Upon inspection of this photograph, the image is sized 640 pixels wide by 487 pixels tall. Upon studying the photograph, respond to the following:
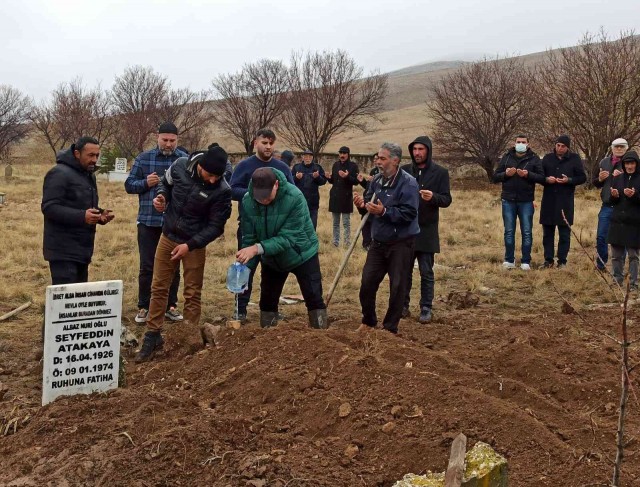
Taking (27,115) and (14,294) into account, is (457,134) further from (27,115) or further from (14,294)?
(27,115)

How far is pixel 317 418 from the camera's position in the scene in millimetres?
4047

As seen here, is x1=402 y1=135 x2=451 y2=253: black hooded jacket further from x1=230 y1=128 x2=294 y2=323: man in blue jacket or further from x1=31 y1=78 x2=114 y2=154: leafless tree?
x1=31 y1=78 x2=114 y2=154: leafless tree

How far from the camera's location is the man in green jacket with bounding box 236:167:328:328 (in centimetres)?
555

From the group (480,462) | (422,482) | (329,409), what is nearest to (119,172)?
(329,409)

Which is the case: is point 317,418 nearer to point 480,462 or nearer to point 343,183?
Answer: point 480,462

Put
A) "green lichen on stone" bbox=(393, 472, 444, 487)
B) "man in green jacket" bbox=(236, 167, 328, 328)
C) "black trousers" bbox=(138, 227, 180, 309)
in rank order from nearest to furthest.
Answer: "green lichen on stone" bbox=(393, 472, 444, 487), "man in green jacket" bbox=(236, 167, 328, 328), "black trousers" bbox=(138, 227, 180, 309)

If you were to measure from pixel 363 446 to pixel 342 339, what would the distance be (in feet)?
5.68

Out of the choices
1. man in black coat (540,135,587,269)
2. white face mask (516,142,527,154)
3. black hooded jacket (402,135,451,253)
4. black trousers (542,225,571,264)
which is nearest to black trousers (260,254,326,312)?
black hooded jacket (402,135,451,253)

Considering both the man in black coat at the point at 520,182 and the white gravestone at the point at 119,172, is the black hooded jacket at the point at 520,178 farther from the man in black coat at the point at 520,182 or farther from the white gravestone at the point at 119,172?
the white gravestone at the point at 119,172

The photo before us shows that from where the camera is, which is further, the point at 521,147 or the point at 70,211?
the point at 521,147

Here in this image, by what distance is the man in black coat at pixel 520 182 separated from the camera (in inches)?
394

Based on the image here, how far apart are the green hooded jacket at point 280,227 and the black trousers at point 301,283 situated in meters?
0.10

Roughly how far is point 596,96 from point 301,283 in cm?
2239

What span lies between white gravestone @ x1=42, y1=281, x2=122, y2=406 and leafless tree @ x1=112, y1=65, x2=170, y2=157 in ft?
113
